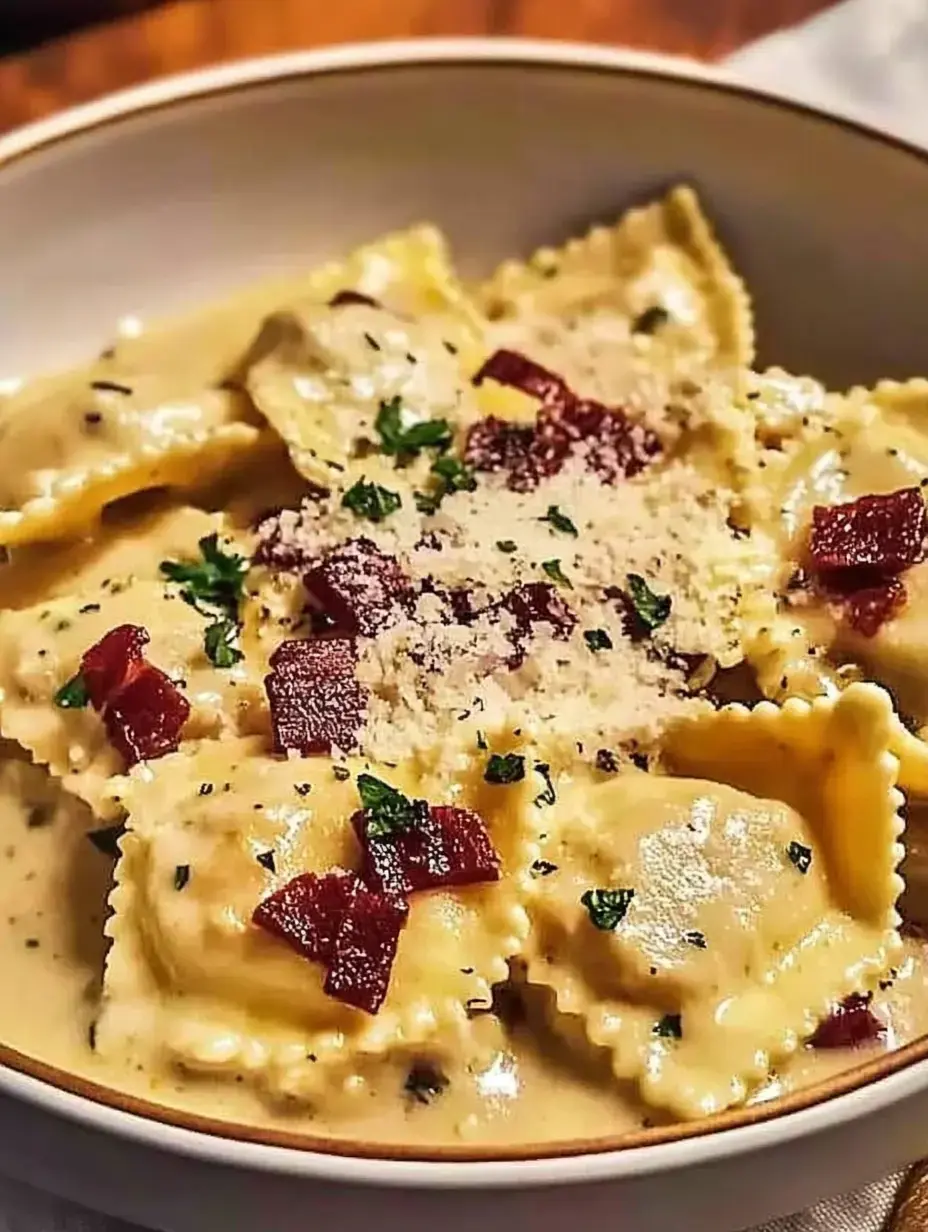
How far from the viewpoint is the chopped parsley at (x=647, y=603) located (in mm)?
2910

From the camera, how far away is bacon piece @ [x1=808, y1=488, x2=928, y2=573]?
295 cm

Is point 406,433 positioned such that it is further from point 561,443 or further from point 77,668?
point 77,668

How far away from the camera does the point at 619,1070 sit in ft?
8.15

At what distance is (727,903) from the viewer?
2578 mm

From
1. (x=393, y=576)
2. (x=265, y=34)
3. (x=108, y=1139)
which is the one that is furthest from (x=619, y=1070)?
(x=265, y=34)

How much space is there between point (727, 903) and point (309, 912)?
611 mm


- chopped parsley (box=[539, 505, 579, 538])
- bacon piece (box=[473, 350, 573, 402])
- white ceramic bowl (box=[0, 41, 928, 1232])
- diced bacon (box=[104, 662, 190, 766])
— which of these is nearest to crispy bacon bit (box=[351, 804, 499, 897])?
diced bacon (box=[104, 662, 190, 766])

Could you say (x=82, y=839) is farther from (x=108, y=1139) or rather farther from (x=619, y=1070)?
(x=619, y=1070)

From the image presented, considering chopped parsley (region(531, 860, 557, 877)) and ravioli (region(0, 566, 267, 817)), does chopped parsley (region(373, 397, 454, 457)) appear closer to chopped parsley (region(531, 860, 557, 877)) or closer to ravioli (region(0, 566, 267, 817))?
ravioli (region(0, 566, 267, 817))

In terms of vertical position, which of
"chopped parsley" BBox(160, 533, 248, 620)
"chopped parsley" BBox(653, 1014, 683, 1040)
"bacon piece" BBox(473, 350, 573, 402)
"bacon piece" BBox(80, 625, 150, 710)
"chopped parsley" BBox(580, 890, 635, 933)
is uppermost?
"bacon piece" BBox(473, 350, 573, 402)

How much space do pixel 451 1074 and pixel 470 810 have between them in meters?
0.40

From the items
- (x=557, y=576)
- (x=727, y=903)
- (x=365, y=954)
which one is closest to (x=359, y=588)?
(x=557, y=576)

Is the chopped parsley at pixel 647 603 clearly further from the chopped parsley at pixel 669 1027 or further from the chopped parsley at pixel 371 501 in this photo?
the chopped parsley at pixel 669 1027

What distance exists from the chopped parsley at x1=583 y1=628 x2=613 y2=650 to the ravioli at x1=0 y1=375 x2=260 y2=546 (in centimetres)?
78
